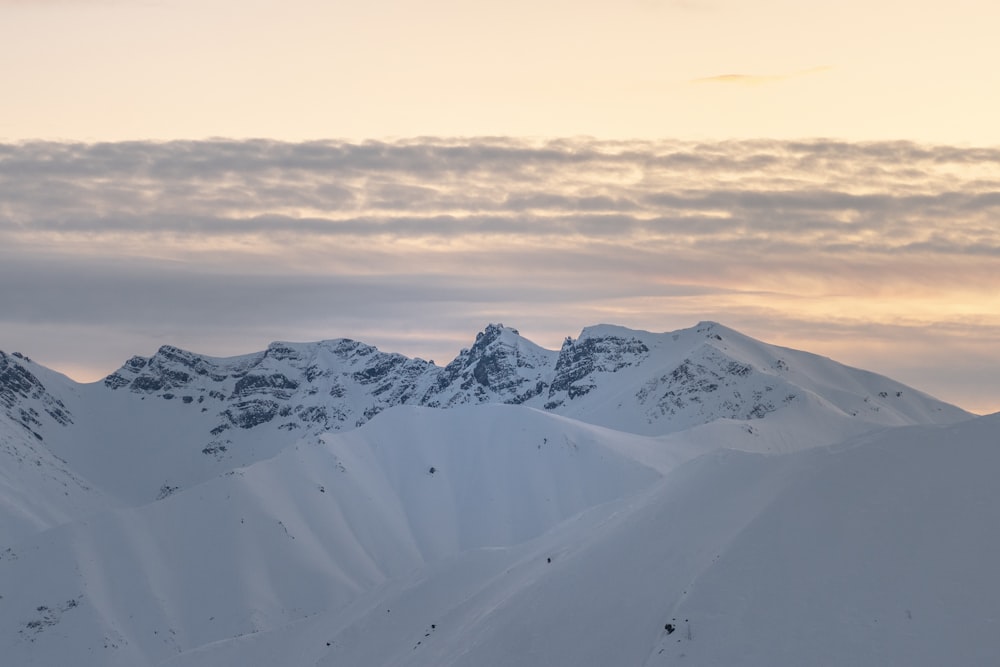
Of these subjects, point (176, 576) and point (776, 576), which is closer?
point (776, 576)

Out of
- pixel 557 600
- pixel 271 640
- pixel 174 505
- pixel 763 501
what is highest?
pixel 763 501

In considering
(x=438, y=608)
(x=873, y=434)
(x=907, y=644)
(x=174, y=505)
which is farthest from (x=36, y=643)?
(x=907, y=644)

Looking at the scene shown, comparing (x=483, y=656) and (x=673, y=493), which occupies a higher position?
(x=673, y=493)

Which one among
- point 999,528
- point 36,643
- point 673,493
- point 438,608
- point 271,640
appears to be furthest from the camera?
point 36,643

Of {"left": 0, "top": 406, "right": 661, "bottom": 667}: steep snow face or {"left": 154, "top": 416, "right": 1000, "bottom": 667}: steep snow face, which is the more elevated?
{"left": 154, "top": 416, "right": 1000, "bottom": 667}: steep snow face

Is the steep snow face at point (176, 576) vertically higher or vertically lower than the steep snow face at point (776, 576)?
lower

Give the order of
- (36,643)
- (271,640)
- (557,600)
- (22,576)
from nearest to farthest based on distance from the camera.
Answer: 1. (557,600)
2. (271,640)
3. (36,643)
4. (22,576)

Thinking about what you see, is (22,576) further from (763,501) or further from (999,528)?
(999,528)

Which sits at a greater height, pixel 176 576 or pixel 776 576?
pixel 776 576

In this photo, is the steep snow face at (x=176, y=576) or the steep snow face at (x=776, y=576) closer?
the steep snow face at (x=776, y=576)

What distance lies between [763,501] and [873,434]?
8.32 meters

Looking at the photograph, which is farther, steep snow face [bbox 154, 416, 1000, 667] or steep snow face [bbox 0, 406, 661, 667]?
steep snow face [bbox 0, 406, 661, 667]

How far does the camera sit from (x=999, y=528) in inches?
1863

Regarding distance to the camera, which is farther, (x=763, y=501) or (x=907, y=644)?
(x=763, y=501)
